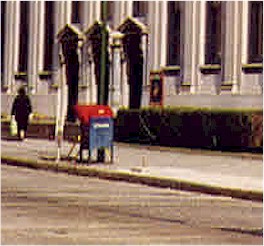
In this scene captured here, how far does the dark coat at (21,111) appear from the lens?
31609mm

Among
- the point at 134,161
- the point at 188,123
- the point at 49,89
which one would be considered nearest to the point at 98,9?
the point at 49,89

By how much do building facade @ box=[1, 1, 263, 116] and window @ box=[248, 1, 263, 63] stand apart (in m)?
0.03

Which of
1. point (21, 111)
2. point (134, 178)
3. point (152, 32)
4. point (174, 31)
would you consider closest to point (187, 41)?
point (174, 31)

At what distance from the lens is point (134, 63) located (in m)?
34.5

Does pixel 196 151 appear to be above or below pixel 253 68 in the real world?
below

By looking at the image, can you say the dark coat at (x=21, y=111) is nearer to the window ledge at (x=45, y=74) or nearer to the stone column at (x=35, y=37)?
the window ledge at (x=45, y=74)

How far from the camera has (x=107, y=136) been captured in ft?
68.1

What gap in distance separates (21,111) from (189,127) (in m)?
7.15

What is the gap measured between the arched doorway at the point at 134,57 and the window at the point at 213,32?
3.57 m

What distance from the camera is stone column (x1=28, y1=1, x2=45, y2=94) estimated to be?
3809 cm

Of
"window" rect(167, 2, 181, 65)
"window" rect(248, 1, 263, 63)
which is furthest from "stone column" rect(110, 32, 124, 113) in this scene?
"window" rect(248, 1, 263, 63)

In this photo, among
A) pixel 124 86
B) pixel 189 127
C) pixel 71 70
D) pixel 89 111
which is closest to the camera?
pixel 89 111

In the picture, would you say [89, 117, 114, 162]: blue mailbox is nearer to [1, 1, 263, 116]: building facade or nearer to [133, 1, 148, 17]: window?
[1, 1, 263, 116]: building facade

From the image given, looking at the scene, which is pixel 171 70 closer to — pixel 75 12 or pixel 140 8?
pixel 140 8
